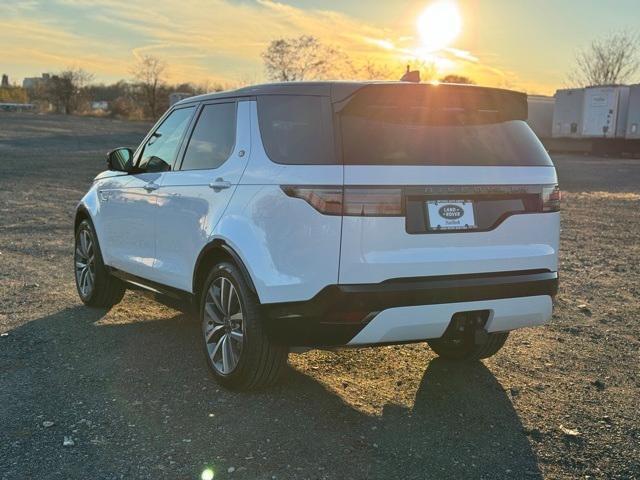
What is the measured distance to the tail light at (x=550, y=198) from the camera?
394 centimetres

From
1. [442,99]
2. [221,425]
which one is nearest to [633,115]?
[442,99]

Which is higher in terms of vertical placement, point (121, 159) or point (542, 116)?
point (542, 116)

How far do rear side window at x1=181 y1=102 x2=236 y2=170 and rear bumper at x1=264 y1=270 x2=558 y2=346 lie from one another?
118 centimetres

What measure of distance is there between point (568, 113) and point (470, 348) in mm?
36279

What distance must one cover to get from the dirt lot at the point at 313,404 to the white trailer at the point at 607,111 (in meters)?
31.6

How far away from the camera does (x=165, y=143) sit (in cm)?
518

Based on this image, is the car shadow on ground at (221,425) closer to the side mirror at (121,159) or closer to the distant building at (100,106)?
the side mirror at (121,159)

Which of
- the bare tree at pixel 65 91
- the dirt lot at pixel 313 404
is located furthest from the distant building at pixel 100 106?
the dirt lot at pixel 313 404

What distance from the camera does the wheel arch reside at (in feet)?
12.5

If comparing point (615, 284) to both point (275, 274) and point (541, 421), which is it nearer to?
point (541, 421)

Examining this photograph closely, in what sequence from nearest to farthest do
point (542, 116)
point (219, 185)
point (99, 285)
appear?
point (219, 185), point (99, 285), point (542, 116)

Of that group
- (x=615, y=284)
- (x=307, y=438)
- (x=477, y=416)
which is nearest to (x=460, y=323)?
(x=477, y=416)

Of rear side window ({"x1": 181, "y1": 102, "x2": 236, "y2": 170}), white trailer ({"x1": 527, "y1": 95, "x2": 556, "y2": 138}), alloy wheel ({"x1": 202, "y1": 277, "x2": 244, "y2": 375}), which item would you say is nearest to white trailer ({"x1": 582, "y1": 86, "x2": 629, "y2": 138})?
white trailer ({"x1": 527, "y1": 95, "x2": 556, "y2": 138})

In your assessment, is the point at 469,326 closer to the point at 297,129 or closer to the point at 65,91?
the point at 297,129
